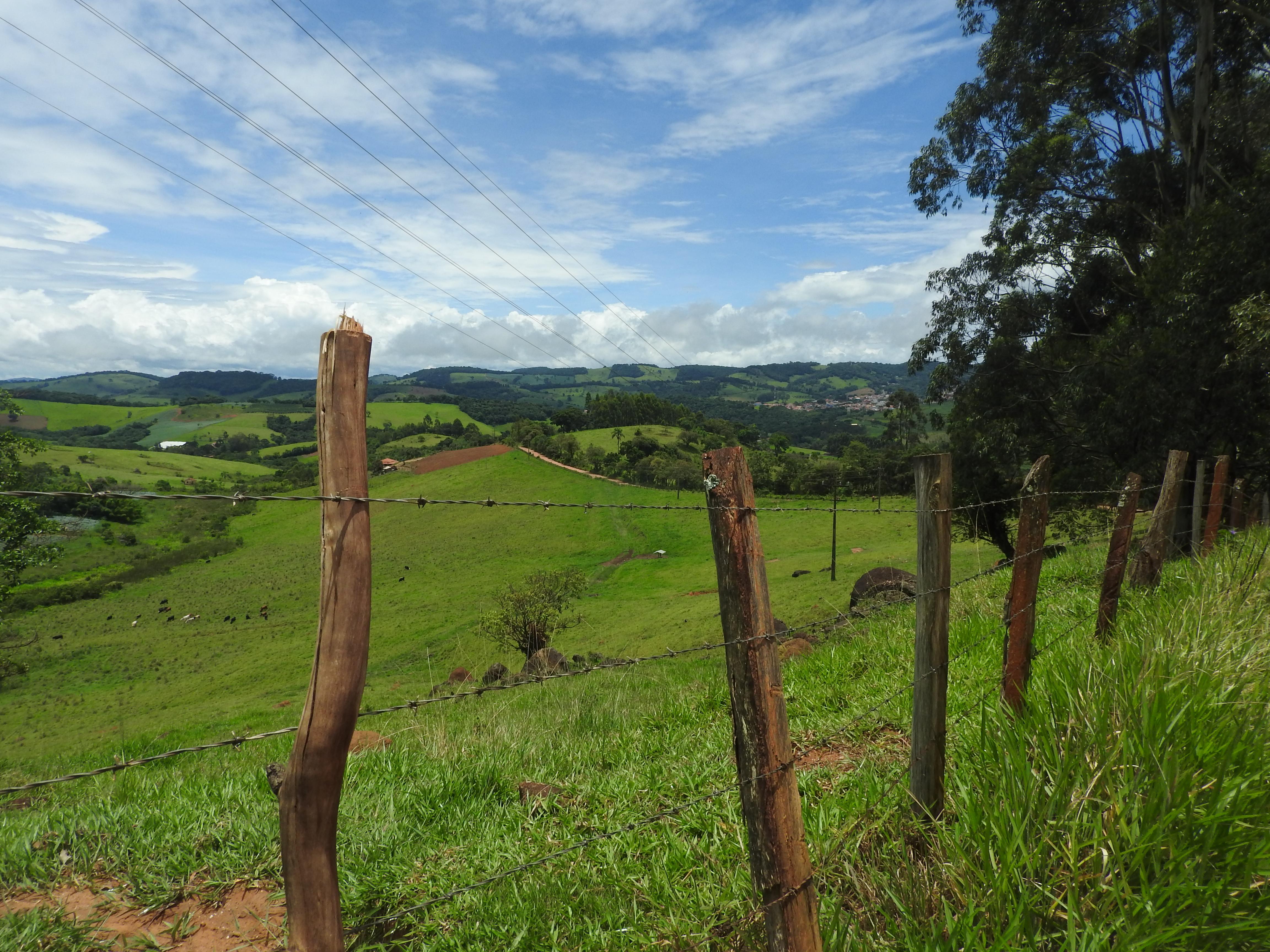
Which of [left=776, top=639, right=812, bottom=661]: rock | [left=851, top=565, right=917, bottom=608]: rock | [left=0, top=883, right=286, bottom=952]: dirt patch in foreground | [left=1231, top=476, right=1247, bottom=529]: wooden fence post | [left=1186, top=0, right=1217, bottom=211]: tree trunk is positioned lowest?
[left=851, top=565, right=917, bottom=608]: rock

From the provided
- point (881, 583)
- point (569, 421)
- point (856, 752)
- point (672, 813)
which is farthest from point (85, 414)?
point (672, 813)

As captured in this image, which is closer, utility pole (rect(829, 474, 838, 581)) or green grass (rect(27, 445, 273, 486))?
utility pole (rect(829, 474, 838, 581))

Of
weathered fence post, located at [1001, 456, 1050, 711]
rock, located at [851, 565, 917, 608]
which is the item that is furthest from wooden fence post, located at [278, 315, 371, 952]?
rock, located at [851, 565, 917, 608]

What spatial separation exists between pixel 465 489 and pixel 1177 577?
7863 cm

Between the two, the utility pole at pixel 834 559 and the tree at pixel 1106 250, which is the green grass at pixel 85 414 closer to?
the utility pole at pixel 834 559

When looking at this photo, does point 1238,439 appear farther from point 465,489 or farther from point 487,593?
point 465,489

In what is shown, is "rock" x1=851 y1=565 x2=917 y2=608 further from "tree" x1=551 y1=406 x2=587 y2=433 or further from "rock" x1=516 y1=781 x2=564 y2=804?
"tree" x1=551 y1=406 x2=587 y2=433

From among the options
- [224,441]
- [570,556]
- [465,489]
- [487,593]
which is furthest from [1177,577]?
[224,441]

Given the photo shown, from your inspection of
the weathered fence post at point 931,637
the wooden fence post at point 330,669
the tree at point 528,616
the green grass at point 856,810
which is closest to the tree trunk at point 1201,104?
the green grass at point 856,810

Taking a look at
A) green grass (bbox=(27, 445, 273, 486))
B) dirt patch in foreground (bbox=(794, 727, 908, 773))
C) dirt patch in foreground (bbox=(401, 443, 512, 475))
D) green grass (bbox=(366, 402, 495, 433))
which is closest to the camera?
dirt patch in foreground (bbox=(794, 727, 908, 773))

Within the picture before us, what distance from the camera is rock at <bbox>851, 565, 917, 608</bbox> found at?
21.9 meters

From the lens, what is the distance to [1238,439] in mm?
15336

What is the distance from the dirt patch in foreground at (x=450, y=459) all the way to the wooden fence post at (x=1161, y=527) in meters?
89.2

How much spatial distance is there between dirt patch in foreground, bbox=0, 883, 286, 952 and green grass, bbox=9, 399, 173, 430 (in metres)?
177
